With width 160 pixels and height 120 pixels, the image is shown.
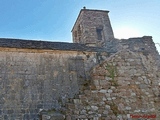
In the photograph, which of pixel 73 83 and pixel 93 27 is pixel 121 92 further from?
pixel 93 27

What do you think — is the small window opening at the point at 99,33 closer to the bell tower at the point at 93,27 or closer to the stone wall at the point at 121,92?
the bell tower at the point at 93,27

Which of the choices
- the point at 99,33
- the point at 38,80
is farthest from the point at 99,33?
the point at 38,80

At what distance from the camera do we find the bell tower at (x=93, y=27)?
10977 millimetres

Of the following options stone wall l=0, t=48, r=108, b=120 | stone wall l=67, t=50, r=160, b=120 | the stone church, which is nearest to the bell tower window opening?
the stone church

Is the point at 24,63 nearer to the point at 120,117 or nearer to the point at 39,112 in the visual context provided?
the point at 39,112

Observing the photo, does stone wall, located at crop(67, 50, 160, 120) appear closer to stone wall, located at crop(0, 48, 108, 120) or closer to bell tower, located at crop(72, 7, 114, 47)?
stone wall, located at crop(0, 48, 108, 120)

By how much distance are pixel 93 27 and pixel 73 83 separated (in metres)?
6.20

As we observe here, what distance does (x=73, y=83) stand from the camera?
5922 mm

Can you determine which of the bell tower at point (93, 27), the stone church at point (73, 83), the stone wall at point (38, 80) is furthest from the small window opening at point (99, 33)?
the stone wall at point (38, 80)

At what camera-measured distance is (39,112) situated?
5.20m

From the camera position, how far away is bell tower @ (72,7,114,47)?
36.0ft

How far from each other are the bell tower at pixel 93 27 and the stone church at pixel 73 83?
13.7ft

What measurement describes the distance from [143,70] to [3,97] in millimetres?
4121

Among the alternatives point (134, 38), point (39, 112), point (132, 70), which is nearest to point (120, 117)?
point (132, 70)
